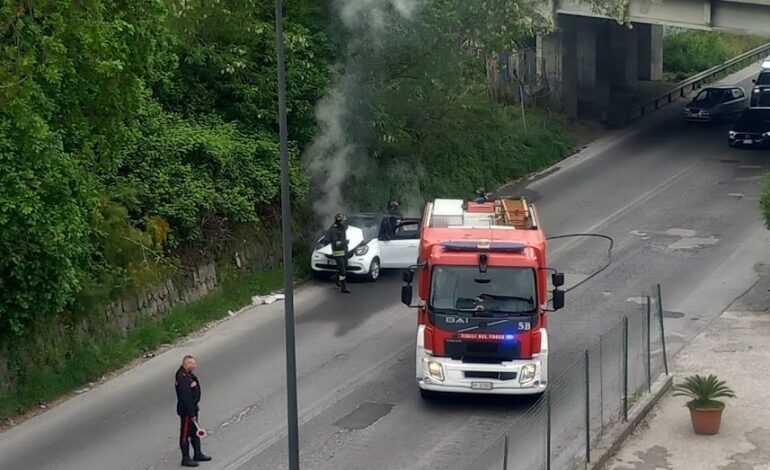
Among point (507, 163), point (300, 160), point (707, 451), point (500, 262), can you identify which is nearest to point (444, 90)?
point (300, 160)

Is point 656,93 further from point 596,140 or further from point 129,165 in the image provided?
point 129,165

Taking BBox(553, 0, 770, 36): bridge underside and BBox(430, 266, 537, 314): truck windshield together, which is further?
BBox(553, 0, 770, 36): bridge underside

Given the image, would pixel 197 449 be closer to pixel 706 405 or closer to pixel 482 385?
pixel 482 385

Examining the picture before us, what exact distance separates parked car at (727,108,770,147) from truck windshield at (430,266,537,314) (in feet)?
80.5

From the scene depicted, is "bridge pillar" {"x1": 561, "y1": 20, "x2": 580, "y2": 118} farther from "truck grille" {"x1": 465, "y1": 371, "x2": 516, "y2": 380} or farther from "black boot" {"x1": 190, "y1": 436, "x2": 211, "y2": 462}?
"black boot" {"x1": 190, "y1": 436, "x2": 211, "y2": 462}

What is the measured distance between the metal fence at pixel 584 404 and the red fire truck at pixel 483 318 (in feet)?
2.23

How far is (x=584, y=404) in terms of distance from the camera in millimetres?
17125

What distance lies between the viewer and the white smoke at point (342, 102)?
2872 centimetres

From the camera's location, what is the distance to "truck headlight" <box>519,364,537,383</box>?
59.9 ft

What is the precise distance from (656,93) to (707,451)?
3726 centimetres

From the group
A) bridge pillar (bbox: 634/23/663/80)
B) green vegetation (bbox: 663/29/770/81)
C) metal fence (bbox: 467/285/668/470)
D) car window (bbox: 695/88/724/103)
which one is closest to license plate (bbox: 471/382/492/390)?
metal fence (bbox: 467/285/668/470)

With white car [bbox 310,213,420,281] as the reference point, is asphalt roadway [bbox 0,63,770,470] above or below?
below

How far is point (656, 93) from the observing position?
5269 centimetres

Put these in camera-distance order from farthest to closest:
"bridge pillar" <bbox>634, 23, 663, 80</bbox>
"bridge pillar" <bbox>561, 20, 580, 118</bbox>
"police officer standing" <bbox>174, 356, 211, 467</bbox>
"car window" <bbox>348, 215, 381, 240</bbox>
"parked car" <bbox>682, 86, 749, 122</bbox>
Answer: "bridge pillar" <bbox>634, 23, 663, 80</bbox>
"parked car" <bbox>682, 86, 749, 122</bbox>
"bridge pillar" <bbox>561, 20, 580, 118</bbox>
"car window" <bbox>348, 215, 381, 240</bbox>
"police officer standing" <bbox>174, 356, 211, 467</bbox>
